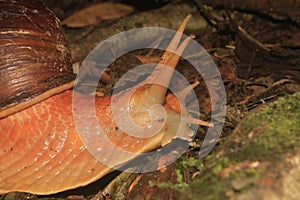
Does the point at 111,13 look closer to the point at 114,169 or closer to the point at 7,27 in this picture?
the point at 7,27

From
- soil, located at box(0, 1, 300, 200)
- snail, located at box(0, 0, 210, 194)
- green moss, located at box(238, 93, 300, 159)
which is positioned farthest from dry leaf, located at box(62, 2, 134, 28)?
green moss, located at box(238, 93, 300, 159)

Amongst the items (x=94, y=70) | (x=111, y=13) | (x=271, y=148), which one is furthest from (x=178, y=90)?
(x=111, y=13)

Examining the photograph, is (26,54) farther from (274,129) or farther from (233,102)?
(274,129)

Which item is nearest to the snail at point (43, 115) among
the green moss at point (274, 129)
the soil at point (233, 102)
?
the soil at point (233, 102)

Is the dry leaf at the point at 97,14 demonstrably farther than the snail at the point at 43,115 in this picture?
Yes

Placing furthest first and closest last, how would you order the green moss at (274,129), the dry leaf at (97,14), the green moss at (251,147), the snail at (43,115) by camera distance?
the dry leaf at (97,14)
the snail at (43,115)
the green moss at (274,129)
the green moss at (251,147)

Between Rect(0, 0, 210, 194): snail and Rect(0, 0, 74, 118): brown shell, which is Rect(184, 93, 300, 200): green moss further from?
Rect(0, 0, 74, 118): brown shell

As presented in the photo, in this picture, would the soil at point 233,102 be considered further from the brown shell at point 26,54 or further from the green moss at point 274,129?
the brown shell at point 26,54

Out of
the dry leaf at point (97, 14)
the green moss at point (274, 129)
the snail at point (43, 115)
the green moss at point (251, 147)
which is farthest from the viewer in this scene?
the dry leaf at point (97, 14)
